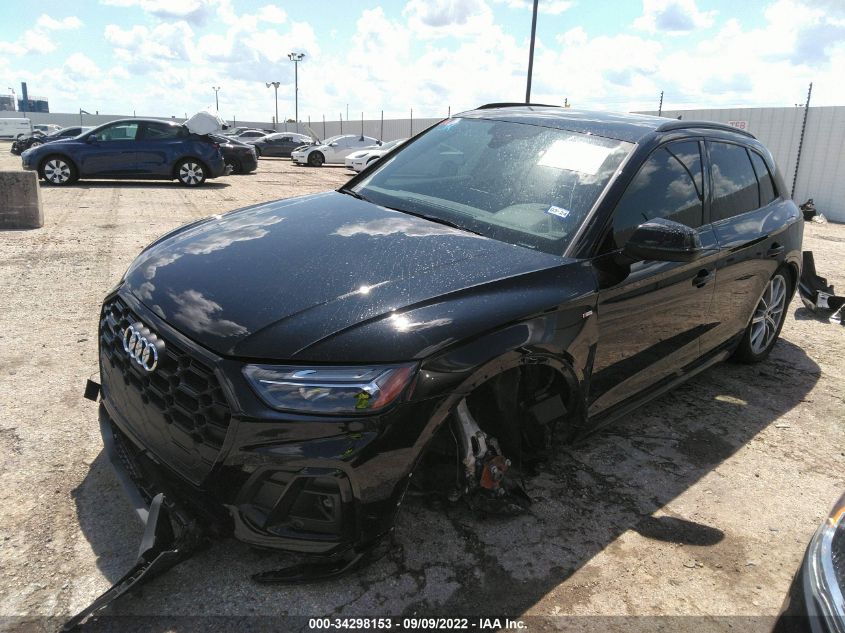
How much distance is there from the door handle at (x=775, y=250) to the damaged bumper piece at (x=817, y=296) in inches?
84.1

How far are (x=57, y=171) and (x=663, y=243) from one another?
1469 centimetres

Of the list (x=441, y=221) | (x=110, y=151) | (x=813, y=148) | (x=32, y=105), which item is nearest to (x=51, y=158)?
(x=110, y=151)

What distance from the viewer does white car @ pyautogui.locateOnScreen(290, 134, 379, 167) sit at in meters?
28.4

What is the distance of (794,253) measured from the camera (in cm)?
477

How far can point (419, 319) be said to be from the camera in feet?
7.11

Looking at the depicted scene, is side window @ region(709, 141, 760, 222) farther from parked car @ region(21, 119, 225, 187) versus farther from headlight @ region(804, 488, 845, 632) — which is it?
parked car @ region(21, 119, 225, 187)

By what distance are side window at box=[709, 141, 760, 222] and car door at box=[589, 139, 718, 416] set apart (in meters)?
0.19

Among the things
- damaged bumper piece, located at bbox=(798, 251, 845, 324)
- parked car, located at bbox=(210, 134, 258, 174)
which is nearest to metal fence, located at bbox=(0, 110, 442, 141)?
parked car, located at bbox=(210, 134, 258, 174)

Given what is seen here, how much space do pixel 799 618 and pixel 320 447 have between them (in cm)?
135

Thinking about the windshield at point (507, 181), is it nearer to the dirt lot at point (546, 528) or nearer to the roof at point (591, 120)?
the roof at point (591, 120)

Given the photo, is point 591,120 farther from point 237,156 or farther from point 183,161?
point 237,156

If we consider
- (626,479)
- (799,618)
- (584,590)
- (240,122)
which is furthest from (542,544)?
(240,122)

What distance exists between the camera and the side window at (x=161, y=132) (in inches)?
568

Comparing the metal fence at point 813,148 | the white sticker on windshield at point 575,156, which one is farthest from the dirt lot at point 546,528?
the metal fence at point 813,148
